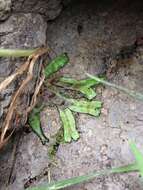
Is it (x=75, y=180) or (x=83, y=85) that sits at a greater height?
(x=83, y=85)

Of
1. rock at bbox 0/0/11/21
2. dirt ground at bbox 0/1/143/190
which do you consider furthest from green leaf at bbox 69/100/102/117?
rock at bbox 0/0/11/21

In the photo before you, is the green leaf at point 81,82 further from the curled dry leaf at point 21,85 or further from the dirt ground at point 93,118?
the curled dry leaf at point 21,85

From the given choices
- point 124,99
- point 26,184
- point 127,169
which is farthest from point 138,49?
point 26,184

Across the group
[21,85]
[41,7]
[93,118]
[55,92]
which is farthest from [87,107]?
[41,7]

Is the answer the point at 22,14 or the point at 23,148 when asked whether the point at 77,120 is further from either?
the point at 22,14

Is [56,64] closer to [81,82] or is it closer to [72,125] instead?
[81,82]
